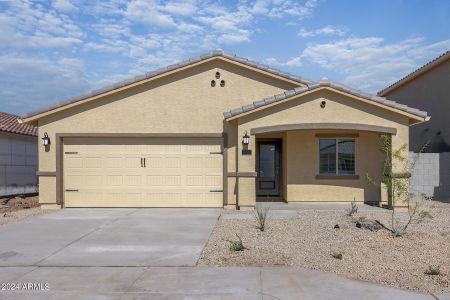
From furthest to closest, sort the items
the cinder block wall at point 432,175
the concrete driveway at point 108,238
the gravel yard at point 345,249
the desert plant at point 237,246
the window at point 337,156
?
the cinder block wall at point 432,175
the window at point 337,156
the desert plant at point 237,246
the concrete driveway at point 108,238
the gravel yard at point 345,249

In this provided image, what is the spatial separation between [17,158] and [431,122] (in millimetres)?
18723

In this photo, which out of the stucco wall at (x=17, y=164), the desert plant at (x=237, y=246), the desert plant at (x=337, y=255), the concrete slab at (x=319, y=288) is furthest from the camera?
the stucco wall at (x=17, y=164)

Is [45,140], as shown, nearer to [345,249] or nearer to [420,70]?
[345,249]

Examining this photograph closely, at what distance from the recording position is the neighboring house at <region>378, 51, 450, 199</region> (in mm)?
16812

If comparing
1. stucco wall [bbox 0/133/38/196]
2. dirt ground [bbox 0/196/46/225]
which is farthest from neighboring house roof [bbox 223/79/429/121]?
stucco wall [bbox 0/133/38/196]

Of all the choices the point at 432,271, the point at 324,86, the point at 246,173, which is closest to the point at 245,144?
the point at 246,173

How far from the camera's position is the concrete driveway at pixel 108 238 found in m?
7.75

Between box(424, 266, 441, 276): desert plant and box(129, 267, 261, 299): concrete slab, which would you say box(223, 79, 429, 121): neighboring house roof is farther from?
box(424, 266, 441, 276): desert plant

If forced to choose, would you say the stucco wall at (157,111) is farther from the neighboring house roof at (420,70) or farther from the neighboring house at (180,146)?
the neighboring house roof at (420,70)

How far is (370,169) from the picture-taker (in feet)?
49.6

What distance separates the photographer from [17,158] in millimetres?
19938

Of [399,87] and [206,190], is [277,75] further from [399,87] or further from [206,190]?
[399,87]

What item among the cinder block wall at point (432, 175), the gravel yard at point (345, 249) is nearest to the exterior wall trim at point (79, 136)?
the gravel yard at point (345, 249)

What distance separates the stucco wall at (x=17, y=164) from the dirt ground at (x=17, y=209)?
114 cm
